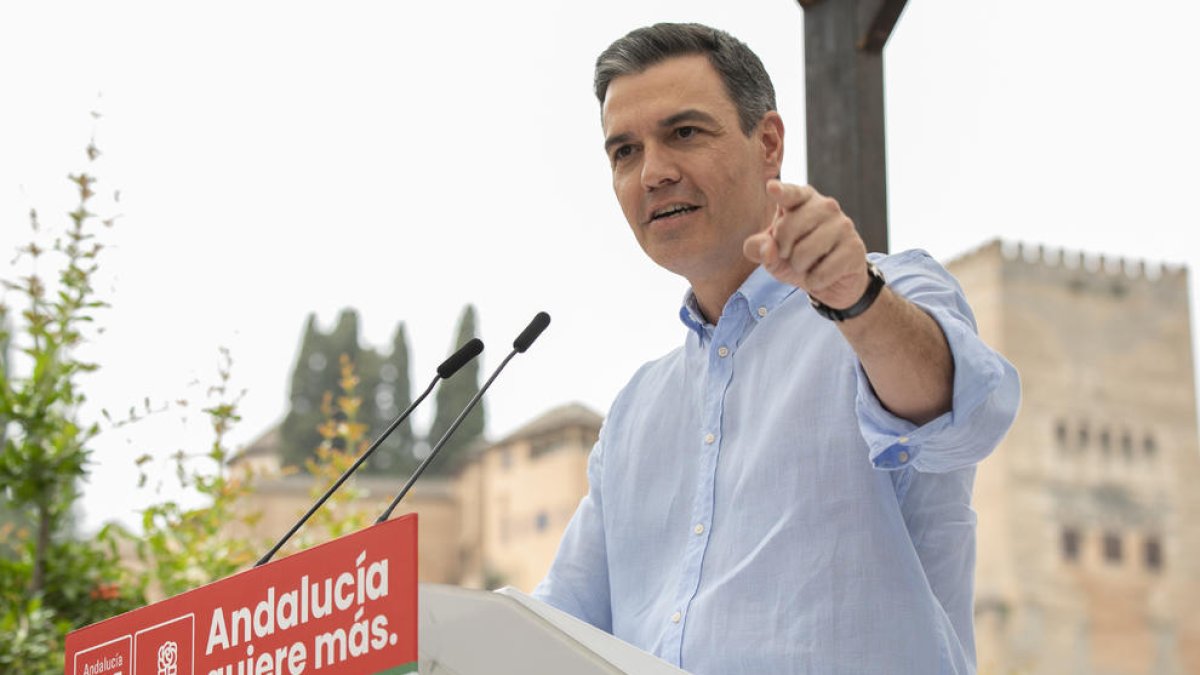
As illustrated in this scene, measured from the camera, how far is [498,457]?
4250 cm

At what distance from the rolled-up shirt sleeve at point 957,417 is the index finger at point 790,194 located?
0.24 metres

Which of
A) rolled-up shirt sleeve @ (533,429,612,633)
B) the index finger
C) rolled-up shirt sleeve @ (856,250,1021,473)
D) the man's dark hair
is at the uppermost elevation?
the man's dark hair

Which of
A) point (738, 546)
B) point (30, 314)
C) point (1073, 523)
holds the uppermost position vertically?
point (1073, 523)

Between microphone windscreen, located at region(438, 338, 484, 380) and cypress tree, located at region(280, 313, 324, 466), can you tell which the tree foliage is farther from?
microphone windscreen, located at region(438, 338, 484, 380)

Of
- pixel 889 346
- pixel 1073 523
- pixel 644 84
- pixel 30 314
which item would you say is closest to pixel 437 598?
pixel 889 346

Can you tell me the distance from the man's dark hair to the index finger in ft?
1.70

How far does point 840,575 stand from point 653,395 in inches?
16.6

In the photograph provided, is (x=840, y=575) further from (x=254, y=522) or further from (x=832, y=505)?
(x=254, y=522)

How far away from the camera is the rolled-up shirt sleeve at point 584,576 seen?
6.03ft

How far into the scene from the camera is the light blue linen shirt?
1.42 metres

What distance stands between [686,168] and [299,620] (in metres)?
0.67

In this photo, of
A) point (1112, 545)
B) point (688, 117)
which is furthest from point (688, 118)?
point (1112, 545)

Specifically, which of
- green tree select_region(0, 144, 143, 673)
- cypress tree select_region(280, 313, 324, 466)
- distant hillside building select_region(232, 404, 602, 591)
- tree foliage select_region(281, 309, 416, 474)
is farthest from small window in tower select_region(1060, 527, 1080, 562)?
green tree select_region(0, 144, 143, 673)

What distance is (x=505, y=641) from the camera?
1.15 meters
